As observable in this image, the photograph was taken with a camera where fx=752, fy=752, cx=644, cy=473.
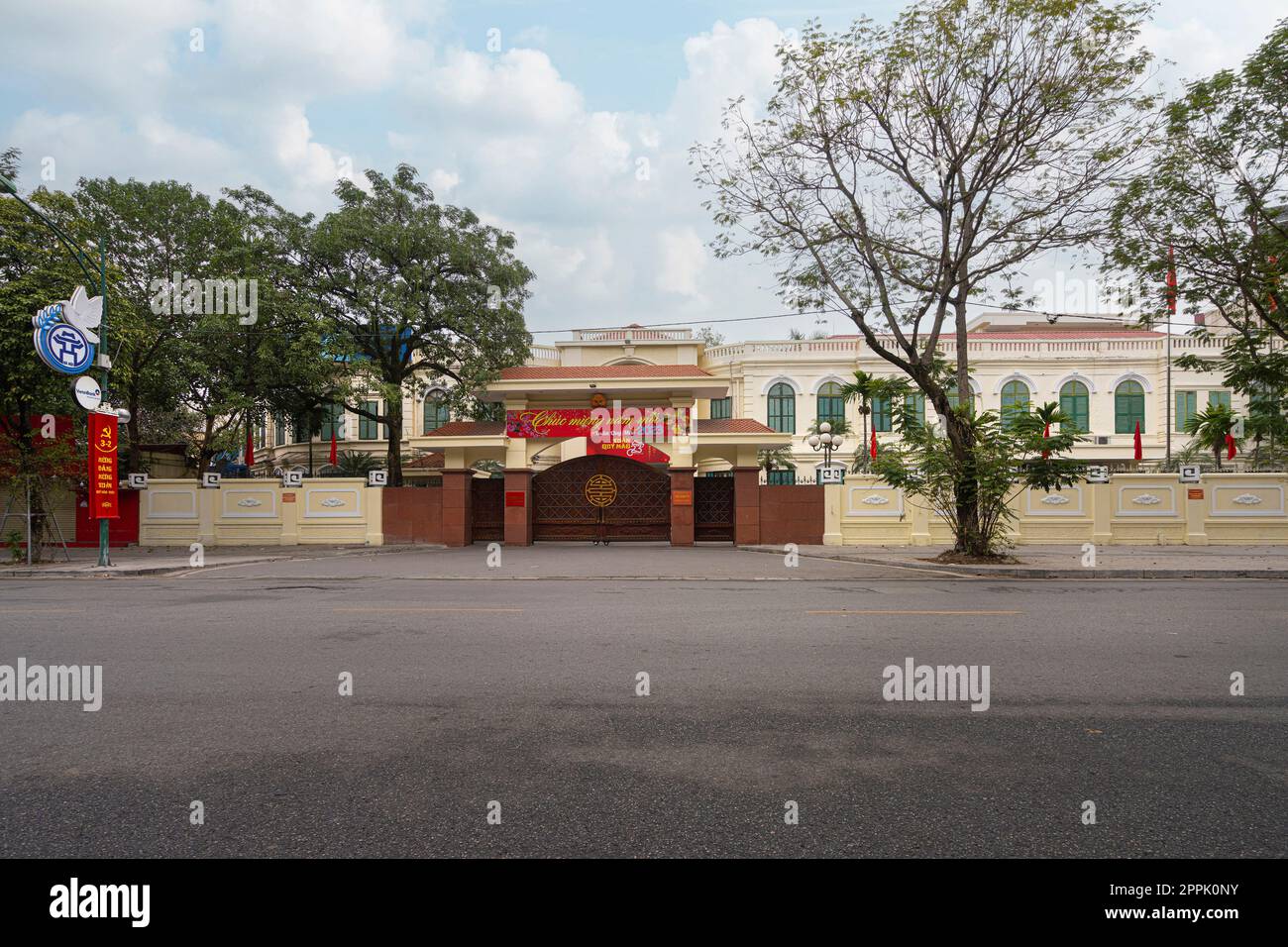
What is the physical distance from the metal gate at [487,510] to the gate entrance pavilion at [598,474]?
3 centimetres

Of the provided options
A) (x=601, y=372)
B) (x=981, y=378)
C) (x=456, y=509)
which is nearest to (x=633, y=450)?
(x=601, y=372)

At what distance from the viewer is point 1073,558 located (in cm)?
1666

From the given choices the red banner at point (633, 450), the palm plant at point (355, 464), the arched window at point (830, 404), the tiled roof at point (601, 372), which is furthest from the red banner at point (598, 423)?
the arched window at point (830, 404)

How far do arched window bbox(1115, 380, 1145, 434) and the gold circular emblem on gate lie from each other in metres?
32.8

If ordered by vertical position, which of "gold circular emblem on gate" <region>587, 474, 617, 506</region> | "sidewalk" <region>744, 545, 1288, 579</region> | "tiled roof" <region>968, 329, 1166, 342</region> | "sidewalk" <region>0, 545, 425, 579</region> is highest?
"tiled roof" <region>968, 329, 1166, 342</region>

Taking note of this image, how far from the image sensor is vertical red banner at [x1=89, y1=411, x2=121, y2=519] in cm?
1611

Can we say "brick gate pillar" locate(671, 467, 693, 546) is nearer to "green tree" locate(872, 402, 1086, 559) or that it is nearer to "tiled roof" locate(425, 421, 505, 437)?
"tiled roof" locate(425, 421, 505, 437)

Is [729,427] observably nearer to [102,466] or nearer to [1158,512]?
[1158,512]

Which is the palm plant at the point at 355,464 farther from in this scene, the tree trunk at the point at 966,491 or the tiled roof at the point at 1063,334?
the tiled roof at the point at 1063,334

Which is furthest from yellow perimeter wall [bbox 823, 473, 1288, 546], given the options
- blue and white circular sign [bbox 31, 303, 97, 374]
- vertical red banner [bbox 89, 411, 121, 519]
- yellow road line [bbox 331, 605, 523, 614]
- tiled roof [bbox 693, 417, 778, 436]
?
blue and white circular sign [bbox 31, 303, 97, 374]
